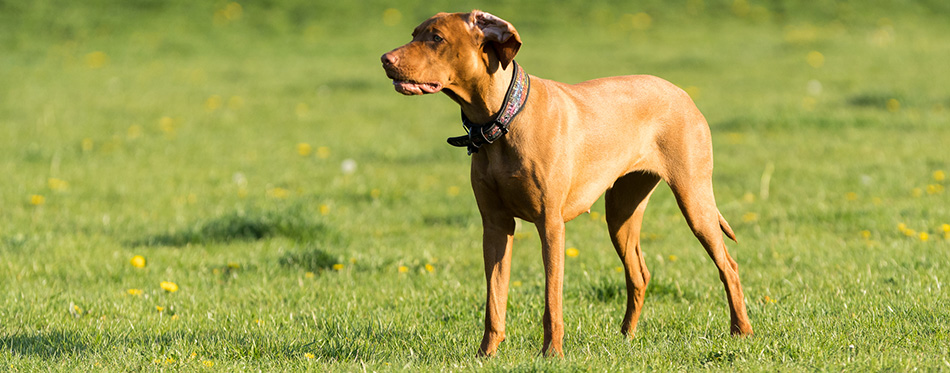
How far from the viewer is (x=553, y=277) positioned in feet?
13.3

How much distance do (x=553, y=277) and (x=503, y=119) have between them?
753 mm

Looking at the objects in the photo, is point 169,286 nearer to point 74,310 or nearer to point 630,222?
point 74,310

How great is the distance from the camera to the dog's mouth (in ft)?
11.8

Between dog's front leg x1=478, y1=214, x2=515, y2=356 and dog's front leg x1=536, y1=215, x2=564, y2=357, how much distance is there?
0.72 ft

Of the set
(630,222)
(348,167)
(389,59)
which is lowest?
(348,167)

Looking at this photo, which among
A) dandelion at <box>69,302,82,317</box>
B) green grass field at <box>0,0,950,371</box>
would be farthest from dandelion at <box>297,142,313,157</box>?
dandelion at <box>69,302,82,317</box>

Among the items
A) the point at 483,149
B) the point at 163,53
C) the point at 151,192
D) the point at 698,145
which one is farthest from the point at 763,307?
the point at 163,53

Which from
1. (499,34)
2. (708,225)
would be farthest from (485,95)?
(708,225)

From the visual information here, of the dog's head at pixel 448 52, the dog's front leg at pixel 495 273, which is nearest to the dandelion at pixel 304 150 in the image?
the dog's front leg at pixel 495 273

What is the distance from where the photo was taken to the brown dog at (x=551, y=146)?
372 centimetres

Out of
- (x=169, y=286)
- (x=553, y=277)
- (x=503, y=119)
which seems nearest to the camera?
(x=503, y=119)

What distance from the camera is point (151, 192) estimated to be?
887cm

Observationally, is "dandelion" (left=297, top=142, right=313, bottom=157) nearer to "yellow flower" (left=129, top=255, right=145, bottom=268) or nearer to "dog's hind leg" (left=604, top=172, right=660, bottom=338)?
"yellow flower" (left=129, top=255, right=145, bottom=268)

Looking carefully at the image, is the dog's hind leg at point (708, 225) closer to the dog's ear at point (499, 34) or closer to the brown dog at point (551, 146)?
the brown dog at point (551, 146)
